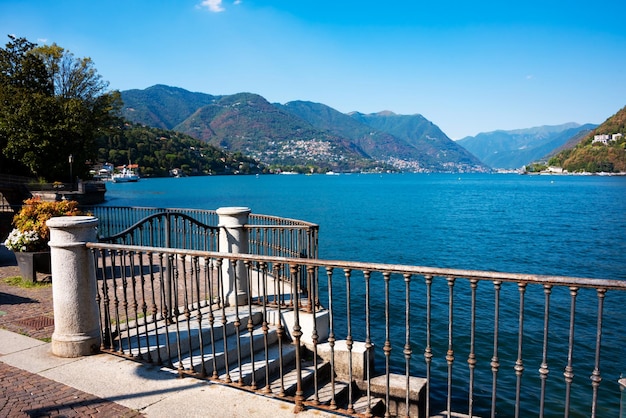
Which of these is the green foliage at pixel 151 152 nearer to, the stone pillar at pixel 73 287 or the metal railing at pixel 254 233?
the metal railing at pixel 254 233

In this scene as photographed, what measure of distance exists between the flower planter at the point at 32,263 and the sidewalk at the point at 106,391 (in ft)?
14.7

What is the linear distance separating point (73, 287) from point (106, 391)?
1.38 m

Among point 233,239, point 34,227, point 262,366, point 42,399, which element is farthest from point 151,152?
point 42,399

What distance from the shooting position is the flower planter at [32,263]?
9844 millimetres

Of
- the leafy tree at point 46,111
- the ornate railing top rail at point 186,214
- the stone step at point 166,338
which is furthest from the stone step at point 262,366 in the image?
the leafy tree at point 46,111

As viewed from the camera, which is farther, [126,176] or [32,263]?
[126,176]

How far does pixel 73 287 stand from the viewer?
17.3 feet

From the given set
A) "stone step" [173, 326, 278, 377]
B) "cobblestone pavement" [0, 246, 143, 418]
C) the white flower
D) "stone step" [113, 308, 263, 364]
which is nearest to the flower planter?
the white flower

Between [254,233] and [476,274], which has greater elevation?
[476,274]

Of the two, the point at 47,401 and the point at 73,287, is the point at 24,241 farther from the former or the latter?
the point at 47,401

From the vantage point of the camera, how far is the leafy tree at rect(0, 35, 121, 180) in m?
37.8

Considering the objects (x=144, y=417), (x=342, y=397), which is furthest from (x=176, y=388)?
(x=342, y=397)

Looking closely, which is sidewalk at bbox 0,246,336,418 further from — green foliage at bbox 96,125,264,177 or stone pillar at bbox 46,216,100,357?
green foliage at bbox 96,125,264,177

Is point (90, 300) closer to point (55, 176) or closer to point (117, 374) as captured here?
point (117, 374)
